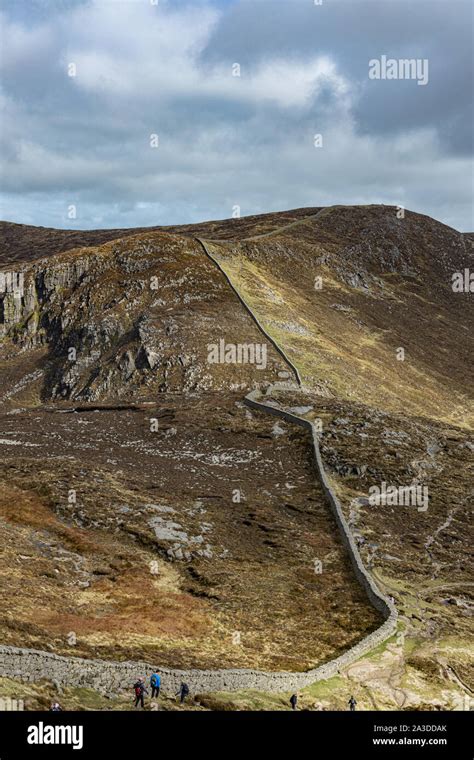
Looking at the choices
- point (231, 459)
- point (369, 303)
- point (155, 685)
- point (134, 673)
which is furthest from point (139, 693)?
point (369, 303)

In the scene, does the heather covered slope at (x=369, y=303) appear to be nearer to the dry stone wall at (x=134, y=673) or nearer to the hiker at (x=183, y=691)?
the dry stone wall at (x=134, y=673)

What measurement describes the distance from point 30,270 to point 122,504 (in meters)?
79.3

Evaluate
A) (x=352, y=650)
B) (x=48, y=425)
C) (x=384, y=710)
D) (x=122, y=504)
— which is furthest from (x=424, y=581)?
(x=48, y=425)

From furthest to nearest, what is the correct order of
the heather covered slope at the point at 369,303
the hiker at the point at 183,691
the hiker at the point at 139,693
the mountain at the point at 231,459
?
1. the heather covered slope at the point at 369,303
2. the mountain at the point at 231,459
3. the hiker at the point at 183,691
4. the hiker at the point at 139,693

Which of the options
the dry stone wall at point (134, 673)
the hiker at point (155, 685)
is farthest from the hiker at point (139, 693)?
the dry stone wall at point (134, 673)

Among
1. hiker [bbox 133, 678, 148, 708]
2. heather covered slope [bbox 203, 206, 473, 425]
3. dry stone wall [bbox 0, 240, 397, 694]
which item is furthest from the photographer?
heather covered slope [bbox 203, 206, 473, 425]

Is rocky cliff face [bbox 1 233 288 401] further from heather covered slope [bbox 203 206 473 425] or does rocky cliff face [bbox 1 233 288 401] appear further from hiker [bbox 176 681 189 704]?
hiker [bbox 176 681 189 704]

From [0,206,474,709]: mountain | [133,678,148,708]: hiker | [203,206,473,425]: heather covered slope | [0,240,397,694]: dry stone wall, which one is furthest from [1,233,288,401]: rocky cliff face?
[133,678,148,708]: hiker

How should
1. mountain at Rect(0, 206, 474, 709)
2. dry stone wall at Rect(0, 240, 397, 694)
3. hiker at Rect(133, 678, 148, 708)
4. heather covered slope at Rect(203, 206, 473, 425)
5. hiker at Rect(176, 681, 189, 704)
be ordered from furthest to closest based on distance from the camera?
heather covered slope at Rect(203, 206, 473, 425) < mountain at Rect(0, 206, 474, 709) < hiker at Rect(176, 681, 189, 704) < dry stone wall at Rect(0, 240, 397, 694) < hiker at Rect(133, 678, 148, 708)

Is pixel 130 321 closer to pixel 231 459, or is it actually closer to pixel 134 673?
pixel 231 459

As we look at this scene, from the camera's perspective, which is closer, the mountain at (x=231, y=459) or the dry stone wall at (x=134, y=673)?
the dry stone wall at (x=134, y=673)

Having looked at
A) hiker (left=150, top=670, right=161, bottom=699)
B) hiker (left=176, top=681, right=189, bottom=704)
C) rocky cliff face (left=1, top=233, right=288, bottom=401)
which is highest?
rocky cliff face (left=1, top=233, right=288, bottom=401)
